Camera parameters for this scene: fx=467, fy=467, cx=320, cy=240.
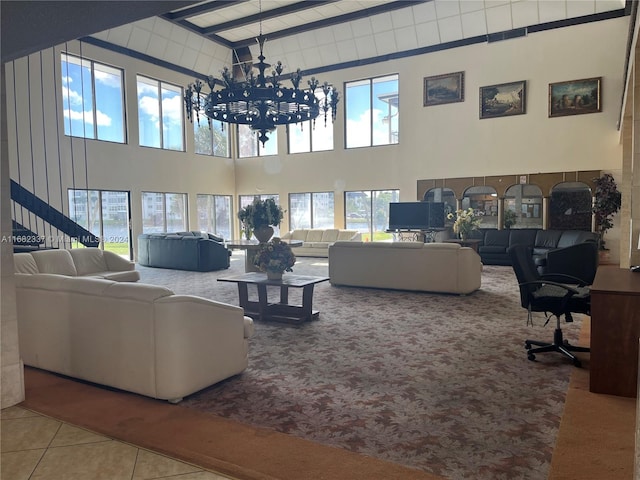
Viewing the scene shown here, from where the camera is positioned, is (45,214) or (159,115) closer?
(45,214)

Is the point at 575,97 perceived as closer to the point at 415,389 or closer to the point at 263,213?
the point at 263,213

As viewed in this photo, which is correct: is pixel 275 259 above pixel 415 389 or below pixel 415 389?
above

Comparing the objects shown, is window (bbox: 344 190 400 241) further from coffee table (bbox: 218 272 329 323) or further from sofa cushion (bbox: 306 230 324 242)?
coffee table (bbox: 218 272 329 323)

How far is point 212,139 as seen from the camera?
15625mm

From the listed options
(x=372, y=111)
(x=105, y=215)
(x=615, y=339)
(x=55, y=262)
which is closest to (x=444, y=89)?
(x=372, y=111)

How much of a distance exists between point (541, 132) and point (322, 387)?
10.5 meters

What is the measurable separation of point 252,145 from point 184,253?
6595 millimetres

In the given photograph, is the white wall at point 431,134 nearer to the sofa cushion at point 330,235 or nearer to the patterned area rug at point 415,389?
the sofa cushion at point 330,235

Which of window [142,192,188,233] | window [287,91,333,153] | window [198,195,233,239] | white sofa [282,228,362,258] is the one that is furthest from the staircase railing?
window [287,91,333,153]

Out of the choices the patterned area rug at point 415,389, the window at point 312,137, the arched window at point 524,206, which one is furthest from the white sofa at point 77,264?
the arched window at point 524,206

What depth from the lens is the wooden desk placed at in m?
3.35

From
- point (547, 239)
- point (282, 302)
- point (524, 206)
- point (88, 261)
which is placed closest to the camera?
point (282, 302)

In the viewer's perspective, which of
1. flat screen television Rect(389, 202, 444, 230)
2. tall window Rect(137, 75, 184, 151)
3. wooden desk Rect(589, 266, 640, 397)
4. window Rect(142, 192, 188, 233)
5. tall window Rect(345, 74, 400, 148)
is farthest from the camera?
tall window Rect(345, 74, 400, 148)

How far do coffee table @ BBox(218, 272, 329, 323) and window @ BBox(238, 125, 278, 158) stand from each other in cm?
1052
